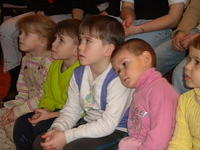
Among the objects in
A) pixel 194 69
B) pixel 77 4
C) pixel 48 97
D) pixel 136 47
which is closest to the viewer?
pixel 194 69

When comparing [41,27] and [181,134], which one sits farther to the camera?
[41,27]

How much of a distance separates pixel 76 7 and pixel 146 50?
106 centimetres

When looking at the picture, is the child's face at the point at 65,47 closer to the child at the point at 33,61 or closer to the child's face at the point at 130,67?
the child at the point at 33,61

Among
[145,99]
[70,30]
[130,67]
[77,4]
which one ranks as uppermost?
[77,4]

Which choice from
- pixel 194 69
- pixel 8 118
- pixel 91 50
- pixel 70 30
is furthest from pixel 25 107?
pixel 194 69

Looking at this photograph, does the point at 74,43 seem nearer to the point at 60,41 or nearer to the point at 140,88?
the point at 60,41

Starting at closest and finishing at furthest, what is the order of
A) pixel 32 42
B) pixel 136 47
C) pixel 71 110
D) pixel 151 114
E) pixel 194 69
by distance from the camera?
pixel 194 69 → pixel 151 114 → pixel 136 47 → pixel 71 110 → pixel 32 42

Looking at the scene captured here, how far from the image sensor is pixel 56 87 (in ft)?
5.86

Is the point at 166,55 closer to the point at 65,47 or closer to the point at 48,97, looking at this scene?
the point at 65,47

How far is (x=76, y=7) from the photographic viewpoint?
7.62ft

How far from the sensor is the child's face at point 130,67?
1352 millimetres

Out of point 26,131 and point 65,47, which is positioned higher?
point 65,47

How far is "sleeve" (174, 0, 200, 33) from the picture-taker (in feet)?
5.57

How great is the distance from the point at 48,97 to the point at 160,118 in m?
0.77
